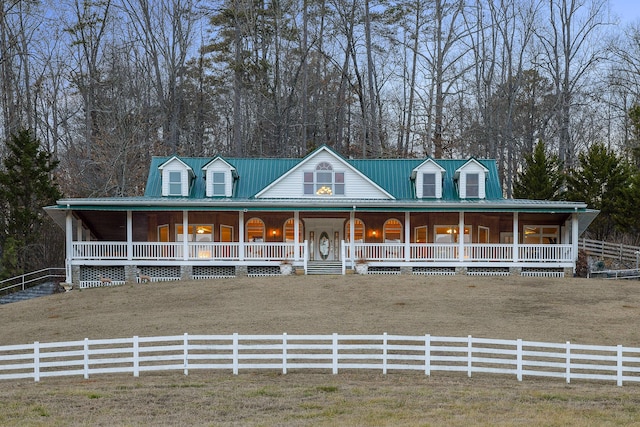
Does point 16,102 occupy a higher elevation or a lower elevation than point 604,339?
higher

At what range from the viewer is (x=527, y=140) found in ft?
165

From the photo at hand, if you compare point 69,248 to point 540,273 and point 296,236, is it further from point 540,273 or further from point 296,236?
point 540,273

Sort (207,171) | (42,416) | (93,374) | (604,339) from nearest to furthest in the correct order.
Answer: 1. (42,416)
2. (93,374)
3. (604,339)
4. (207,171)

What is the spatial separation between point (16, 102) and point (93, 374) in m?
35.0

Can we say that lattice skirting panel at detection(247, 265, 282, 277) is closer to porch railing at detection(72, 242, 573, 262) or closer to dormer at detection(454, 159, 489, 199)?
porch railing at detection(72, 242, 573, 262)

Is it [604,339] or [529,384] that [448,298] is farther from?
[529,384]

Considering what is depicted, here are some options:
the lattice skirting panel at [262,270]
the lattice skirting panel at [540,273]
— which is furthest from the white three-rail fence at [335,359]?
the lattice skirting panel at [540,273]

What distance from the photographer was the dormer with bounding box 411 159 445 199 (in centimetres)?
3266

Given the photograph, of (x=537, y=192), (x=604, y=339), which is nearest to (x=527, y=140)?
(x=537, y=192)

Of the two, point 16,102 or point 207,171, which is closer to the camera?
point 207,171

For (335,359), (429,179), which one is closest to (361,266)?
(429,179)

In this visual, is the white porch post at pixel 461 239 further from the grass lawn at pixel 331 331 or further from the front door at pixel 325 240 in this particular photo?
the front door at pixel 325 240

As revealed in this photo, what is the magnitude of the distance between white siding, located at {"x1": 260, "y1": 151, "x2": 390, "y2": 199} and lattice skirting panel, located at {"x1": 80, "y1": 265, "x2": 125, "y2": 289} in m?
7.22

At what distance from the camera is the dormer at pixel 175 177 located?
3241 cm
